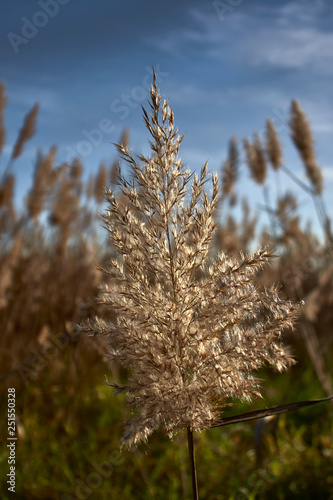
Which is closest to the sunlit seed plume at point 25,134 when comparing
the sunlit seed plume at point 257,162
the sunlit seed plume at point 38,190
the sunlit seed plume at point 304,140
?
the sunlit seed plume at point 38,190

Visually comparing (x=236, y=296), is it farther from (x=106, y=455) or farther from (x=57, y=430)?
(x=57, y=430)

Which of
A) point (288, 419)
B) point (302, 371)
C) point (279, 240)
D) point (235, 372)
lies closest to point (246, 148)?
point (279, 240)

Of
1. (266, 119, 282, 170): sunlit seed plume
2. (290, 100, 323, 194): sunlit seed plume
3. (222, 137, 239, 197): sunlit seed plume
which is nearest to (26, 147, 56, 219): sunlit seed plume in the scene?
(222, 137, 239, 197): sunlit seed plume

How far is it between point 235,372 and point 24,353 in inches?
139

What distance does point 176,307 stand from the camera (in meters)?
1.08

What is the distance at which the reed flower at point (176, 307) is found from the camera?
3.43ft

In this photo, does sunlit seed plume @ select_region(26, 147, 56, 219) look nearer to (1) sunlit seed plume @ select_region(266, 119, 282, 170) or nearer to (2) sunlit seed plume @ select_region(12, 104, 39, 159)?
(2) sunlit seed plume @ select_region(12, 104, 39, 159)

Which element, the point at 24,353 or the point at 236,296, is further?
the point at 24,353

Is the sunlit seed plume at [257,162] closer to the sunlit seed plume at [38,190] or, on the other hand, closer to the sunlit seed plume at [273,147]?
the sunlit seed plume at [273,147]

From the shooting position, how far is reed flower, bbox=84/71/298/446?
3.43ft

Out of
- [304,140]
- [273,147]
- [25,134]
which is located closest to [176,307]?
[304,140]

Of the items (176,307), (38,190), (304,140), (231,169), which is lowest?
(176,307)

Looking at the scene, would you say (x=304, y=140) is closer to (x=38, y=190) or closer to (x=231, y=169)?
(x=231, y=169)

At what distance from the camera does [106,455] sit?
124 inches
